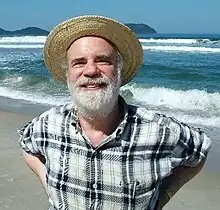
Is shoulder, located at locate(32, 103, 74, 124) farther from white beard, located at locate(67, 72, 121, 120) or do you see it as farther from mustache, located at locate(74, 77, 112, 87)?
mustache, located at locate(74, 77, 112, 87)

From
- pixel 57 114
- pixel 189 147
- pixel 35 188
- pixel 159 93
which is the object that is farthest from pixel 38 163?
pixel 159 93

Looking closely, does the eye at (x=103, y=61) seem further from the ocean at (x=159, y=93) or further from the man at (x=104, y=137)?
the ocean at (x=159, y=93)

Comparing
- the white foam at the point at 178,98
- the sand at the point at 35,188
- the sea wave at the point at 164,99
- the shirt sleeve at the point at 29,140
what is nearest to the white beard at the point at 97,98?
the shirt sleeve at the point at 29,140

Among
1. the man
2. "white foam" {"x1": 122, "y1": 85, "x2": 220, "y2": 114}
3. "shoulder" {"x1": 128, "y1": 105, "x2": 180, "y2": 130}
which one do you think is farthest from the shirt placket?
"white foam" {"x1": 122, "y1": 85, "x2": 220, "y2": 114}

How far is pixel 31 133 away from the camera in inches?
95.3

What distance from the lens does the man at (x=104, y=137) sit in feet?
7.19

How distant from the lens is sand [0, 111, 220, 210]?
15.8ft

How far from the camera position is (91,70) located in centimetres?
219

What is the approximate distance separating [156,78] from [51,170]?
58.2 feet

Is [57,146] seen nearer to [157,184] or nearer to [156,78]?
[157,184]

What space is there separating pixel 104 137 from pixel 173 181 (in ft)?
1.56

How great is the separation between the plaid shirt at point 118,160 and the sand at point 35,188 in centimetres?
252

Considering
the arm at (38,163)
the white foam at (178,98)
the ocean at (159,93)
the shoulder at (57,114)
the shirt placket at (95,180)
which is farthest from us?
the white foam at (178,98)

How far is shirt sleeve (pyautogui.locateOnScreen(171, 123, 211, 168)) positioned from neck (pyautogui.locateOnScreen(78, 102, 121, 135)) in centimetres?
31
